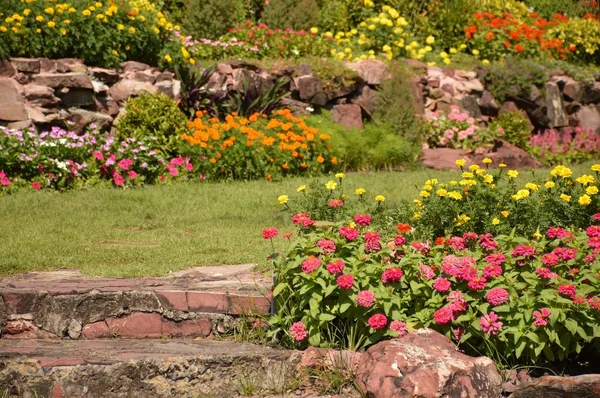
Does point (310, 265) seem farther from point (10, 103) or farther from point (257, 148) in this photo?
point (10, 103)

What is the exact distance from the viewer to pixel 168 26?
12078mm

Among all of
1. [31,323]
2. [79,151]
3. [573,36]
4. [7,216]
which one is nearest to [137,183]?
[79,151]

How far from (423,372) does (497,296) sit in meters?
0.60

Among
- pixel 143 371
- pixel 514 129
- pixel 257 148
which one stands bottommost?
pixel 514 129

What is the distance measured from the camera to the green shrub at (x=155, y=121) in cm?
1064

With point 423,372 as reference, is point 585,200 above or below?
above

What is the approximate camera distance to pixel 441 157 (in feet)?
39.0

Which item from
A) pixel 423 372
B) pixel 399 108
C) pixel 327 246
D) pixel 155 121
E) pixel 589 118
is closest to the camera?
pixel 423 372

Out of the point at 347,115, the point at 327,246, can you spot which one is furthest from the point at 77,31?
the point at 327,246

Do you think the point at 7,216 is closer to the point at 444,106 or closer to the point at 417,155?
the point at 417,155

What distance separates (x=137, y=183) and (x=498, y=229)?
15.9ft

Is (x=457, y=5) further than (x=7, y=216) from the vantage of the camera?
No

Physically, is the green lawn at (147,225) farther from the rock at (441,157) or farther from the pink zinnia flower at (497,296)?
the pink zinnia flower at (497,296)

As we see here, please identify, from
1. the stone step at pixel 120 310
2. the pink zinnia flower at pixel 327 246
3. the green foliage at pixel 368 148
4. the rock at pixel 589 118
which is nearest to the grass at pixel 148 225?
the stone step at pixel 120 310
